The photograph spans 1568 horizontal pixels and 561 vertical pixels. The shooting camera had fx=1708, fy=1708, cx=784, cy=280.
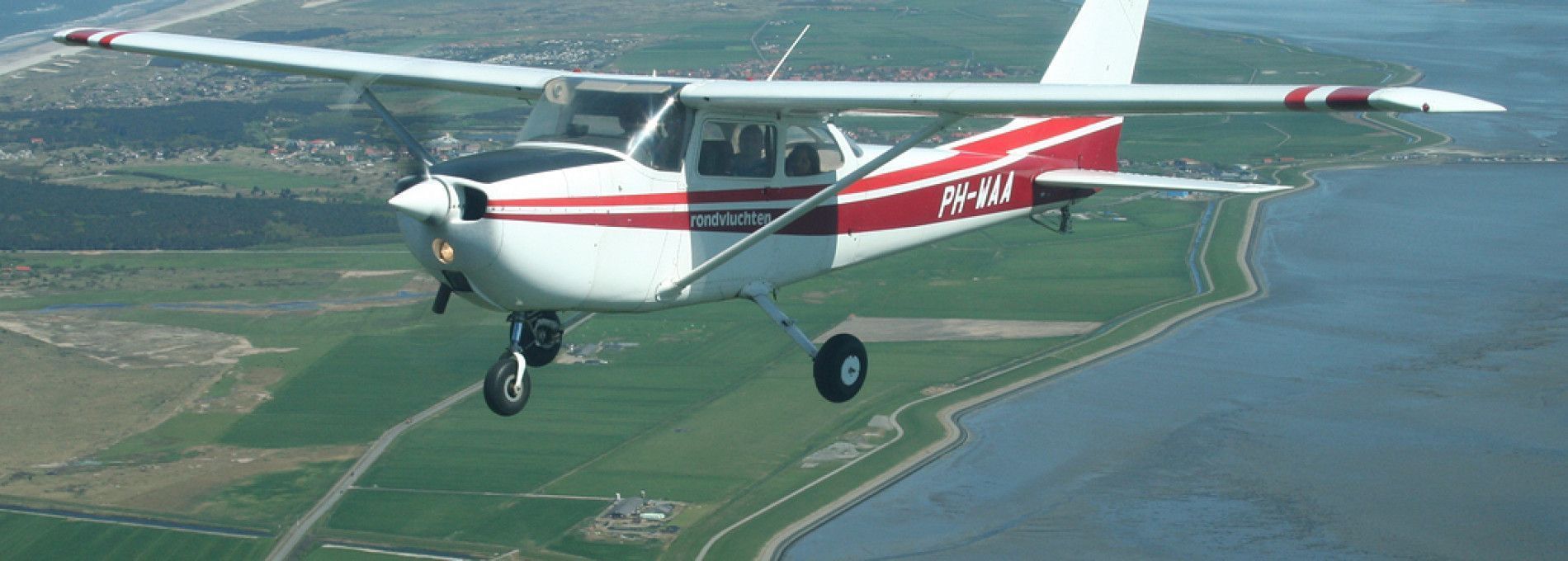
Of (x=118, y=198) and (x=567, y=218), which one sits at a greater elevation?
(x=567, y=218)

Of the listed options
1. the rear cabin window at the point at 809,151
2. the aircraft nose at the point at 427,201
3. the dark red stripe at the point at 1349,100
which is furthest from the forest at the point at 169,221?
the dark red stripe at the point at 1349,100

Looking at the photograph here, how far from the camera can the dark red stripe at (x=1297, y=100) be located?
13.0m

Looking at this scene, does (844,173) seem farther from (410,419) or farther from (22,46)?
(22,46)

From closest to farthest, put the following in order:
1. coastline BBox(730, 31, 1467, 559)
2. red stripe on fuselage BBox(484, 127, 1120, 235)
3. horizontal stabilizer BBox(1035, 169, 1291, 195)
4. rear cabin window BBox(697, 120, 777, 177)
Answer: red stripe on fuselage BBox(484, 127, 1120, 235) → rear cabin window BBox(697, 120, 777, 177) → horizontal stabilizer BBox(1035, 169, 1291, 195) → coastline BBox(730, 31, 1467, 559)

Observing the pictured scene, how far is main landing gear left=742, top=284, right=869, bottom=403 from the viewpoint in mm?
16547

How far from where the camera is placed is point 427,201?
1299cm

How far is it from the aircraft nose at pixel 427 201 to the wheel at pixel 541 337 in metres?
2.10

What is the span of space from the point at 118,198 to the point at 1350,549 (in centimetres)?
6290

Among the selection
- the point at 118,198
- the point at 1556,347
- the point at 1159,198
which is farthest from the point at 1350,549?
the point at 118,198

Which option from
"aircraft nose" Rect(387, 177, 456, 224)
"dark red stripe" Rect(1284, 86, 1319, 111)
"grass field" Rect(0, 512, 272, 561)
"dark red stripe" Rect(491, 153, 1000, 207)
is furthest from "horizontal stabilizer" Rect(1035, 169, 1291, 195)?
"grass field" Rect(0, 512, 272, 561)

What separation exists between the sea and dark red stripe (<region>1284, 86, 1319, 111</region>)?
30.3m

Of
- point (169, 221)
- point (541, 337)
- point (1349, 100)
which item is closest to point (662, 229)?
point (541, 337)

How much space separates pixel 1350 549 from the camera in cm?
4444

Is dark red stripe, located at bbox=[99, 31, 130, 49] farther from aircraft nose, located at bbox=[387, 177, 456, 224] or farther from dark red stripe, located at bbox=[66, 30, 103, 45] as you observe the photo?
aircraft nose, located at bbox=[387, 177, 456, 224]
